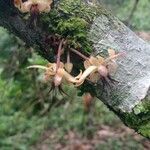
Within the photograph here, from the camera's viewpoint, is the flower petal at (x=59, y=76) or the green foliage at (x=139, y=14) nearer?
the flower petal at (x=59, y=76)

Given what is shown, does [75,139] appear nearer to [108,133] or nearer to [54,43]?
[108,133]

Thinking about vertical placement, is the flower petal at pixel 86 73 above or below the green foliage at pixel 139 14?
above

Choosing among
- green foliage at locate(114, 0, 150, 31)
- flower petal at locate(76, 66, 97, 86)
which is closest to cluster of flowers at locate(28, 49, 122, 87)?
flower petal at locate(76, 66, 97, 86)

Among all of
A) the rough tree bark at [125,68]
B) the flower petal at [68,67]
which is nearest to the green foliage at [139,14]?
the rough tree bark at [125,68]

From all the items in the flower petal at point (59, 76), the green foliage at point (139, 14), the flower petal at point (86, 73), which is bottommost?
the green foliage at point (139, 14)

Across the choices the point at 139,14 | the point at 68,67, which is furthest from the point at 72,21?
the point at 139,14

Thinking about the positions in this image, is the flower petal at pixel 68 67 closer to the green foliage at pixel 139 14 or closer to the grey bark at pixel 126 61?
the grey bark at pixel 126 61

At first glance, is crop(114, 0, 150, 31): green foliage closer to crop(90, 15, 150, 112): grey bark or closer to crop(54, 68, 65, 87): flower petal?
crop(90, 15, 150, 112): grey bark

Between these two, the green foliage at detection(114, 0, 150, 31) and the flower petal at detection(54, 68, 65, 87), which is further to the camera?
the green foliage at detection(114, 0, 150, 31)

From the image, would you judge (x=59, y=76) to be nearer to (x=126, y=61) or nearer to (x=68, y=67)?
(x=68, y=67)
